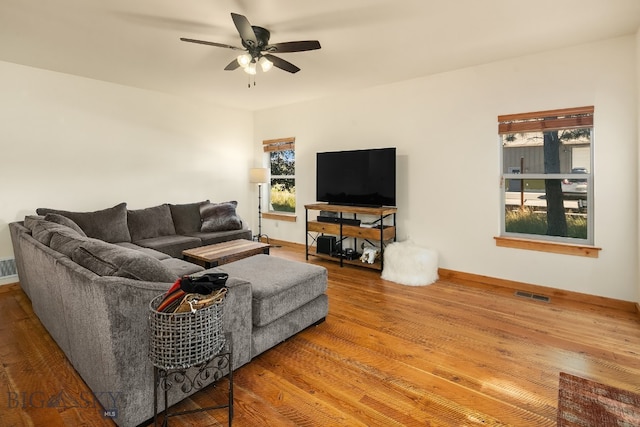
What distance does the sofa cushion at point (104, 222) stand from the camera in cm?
380

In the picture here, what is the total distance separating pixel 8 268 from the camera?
3.74m

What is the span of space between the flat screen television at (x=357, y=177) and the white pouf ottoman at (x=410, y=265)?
2.24 ft

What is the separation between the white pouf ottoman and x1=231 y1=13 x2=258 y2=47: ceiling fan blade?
2.77 m

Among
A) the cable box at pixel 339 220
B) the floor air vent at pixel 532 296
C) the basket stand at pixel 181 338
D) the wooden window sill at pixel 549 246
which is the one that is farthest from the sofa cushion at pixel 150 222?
the floor air vent at pixel 532 296

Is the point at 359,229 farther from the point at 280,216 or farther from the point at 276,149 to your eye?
the point at 276,149

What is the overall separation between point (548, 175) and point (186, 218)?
466 centimetres

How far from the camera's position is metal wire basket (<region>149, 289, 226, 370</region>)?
142cm

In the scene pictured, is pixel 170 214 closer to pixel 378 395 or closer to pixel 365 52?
pixel 365 52

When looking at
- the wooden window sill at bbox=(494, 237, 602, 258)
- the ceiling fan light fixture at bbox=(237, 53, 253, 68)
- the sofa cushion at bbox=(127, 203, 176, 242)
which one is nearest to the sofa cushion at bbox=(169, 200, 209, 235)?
the sofa cushion at bbox=(127, 203, 176, 242)

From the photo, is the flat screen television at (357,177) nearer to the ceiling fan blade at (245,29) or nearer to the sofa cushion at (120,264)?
the ceiling fan blade at (245,29)

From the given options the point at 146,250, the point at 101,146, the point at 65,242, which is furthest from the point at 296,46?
the point at 101,146

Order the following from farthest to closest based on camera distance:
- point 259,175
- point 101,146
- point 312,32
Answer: point 259,175 < point 101,146 < point 312,32

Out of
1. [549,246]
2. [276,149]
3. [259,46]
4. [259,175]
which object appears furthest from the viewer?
[276,149]

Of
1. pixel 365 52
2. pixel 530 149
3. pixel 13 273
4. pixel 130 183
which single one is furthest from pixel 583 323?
pixel 13 273
